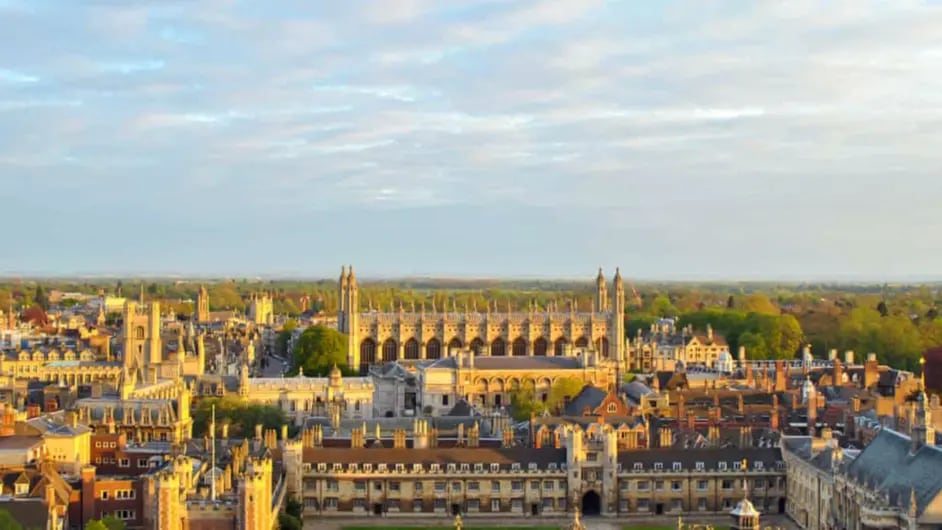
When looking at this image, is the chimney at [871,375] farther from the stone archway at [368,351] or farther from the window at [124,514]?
the window at [124,514]

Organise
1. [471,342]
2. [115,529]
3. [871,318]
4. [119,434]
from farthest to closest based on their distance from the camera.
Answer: [871,318] < [471,342] < [119,434] < [115,529]

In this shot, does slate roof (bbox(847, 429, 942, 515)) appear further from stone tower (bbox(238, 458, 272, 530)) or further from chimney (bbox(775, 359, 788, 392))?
chimney (bbox(775, 359, 788, 392))

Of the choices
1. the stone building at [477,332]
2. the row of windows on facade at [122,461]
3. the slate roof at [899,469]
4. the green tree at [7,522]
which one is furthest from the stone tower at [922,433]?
the stone building at [477,332]

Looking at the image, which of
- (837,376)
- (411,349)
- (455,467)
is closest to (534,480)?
(455,467)

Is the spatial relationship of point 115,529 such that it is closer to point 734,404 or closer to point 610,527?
point 610,527

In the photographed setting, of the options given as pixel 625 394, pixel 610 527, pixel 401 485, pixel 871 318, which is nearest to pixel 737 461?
pixel 610 527
